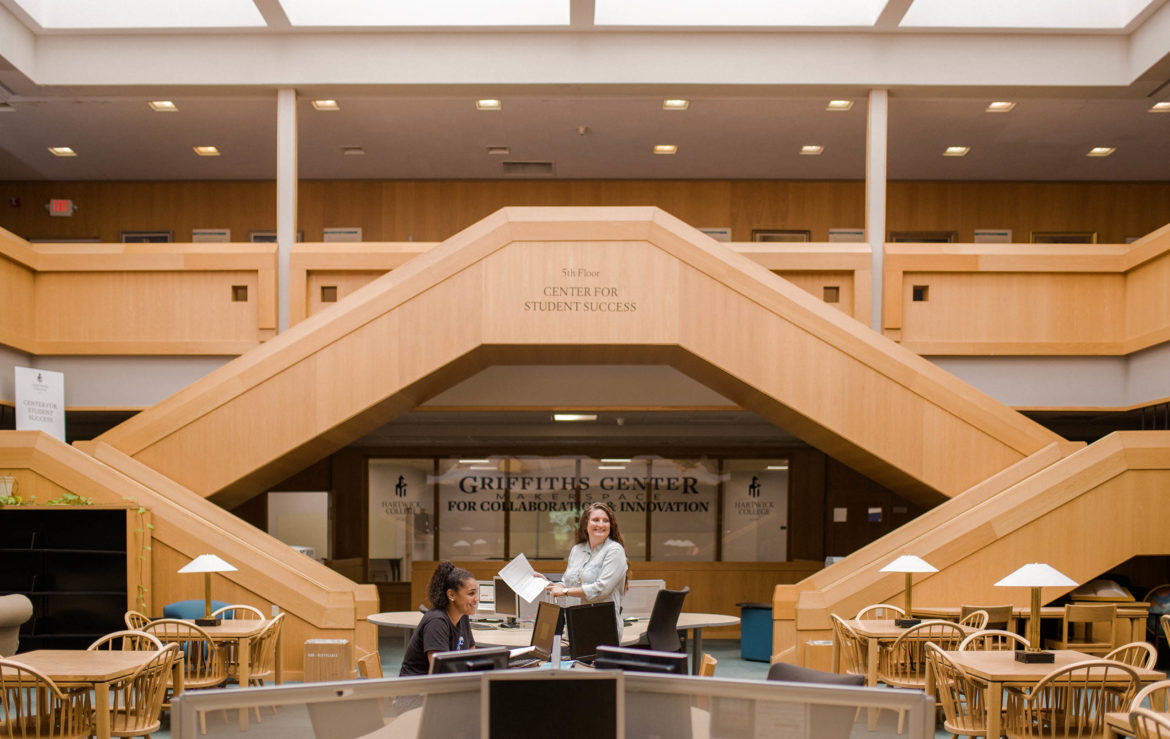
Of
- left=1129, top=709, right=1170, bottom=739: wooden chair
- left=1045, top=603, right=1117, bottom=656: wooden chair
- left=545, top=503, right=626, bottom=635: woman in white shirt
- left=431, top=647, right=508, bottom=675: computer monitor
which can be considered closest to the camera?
left=431, top=647, right=508, bottom=675: computer monitor

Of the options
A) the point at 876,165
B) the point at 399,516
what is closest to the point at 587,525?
the point at 876,165

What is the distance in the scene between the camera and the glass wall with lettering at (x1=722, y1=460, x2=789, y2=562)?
1602 centimetres

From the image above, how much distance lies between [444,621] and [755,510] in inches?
447

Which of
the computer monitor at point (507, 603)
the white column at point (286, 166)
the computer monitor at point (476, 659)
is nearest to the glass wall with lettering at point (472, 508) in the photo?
the white column at point (286, 166)

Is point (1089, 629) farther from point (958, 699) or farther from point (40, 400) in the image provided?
point (40, 400)

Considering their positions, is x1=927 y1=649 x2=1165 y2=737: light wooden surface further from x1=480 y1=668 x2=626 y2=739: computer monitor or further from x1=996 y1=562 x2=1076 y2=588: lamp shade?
x1=480 y1=668 x2=626 y2=739: computer monitor

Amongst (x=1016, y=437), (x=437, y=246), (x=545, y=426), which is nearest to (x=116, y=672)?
(x=437, y=246)

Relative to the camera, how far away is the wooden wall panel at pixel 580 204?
1684 centimetres

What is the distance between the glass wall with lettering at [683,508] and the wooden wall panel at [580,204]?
3.86 meters

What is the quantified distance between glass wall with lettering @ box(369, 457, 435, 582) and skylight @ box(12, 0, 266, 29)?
6814mm

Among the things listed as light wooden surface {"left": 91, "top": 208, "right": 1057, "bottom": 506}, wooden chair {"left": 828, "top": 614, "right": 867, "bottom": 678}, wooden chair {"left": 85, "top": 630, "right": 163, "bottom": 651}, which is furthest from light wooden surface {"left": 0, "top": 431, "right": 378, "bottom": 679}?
wooden chair {"left": 828, "top": 614, "right": 867, "bottom": 678}

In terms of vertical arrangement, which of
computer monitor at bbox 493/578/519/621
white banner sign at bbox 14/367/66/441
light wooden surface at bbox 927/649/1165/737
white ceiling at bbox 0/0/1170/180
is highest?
white ceiling at bbox 0/0/1170/180

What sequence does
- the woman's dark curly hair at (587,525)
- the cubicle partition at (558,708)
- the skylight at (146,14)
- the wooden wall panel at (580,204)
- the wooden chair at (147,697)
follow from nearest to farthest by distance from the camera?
the cubicle partition at (558,708) → the wooden chair at (147,697) → the woman's dark curly hair at (587,525) → the skylight at (146,14) → the wooden wall panel at (580,204)

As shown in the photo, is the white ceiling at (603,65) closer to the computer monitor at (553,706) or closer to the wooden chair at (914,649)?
the wooden chair at (914,649)
